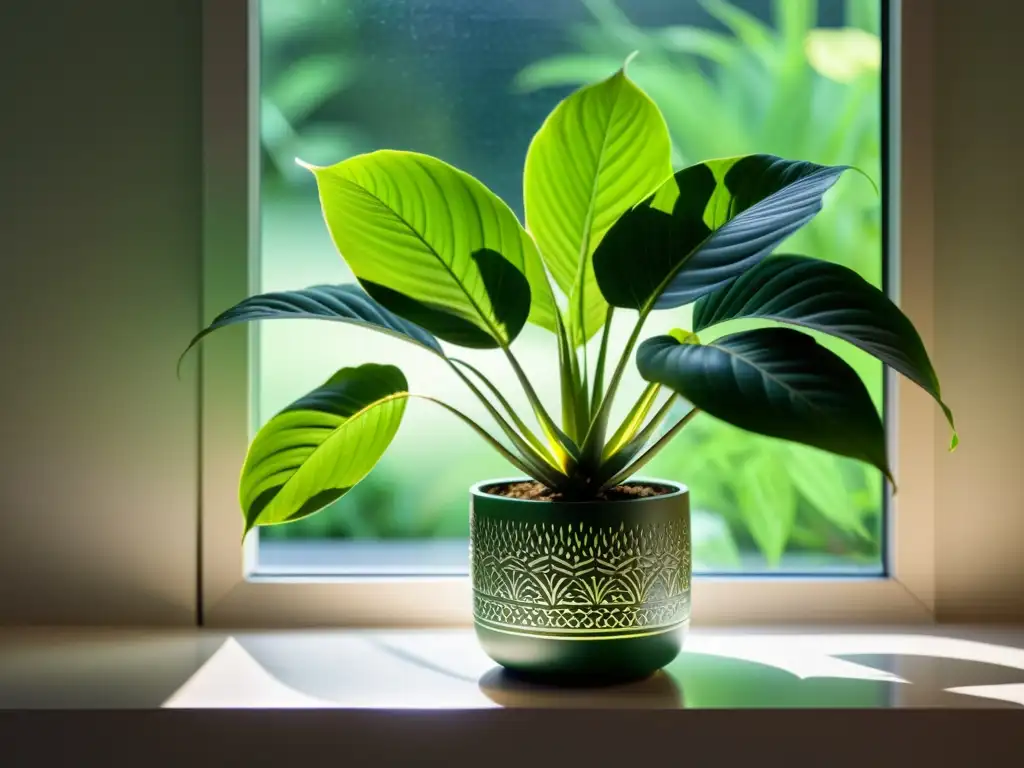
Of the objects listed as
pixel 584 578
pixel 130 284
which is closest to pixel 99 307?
pixel 130 284

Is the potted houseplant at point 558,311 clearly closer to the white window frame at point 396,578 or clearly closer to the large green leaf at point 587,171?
the large green leaf at point 587,171

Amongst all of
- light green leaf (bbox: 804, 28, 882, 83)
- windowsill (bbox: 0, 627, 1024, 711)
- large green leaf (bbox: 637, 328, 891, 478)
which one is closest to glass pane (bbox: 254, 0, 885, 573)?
light green leaf (bbox: 804, 28, 882, 83)

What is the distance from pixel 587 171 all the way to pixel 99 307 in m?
0.53

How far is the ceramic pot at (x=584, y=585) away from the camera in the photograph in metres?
0.82

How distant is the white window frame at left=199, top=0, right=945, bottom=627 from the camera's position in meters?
1.04

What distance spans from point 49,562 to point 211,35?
56cm

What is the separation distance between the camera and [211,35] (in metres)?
1.04

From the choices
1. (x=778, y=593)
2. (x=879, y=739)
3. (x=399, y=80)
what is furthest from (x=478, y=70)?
(x=879, y=739)

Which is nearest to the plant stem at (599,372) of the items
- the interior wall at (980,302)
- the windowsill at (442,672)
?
the windowsill at (442,672)

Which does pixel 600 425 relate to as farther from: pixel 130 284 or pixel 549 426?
pixel 130 284

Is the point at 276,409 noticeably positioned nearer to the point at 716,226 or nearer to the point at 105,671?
the point at 105,671

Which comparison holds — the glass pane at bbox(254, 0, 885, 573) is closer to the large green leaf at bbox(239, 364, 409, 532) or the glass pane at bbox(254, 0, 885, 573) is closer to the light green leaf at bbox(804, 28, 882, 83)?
the light green leaf at bbox(804, 28, 882, 83)

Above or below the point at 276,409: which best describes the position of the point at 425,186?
above

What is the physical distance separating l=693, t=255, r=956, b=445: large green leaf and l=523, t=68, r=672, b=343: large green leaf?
12 centimetres
